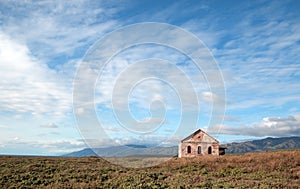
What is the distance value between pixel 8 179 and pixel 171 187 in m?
12.8

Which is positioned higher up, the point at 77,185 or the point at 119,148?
the point at 119,148

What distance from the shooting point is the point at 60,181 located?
856 inches

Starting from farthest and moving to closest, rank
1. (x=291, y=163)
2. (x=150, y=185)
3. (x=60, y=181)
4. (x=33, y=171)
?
1. (x=291, y=163)
2. (x=33, y=171)
3. (x=60, y=181)
4. (x=150, y=185)

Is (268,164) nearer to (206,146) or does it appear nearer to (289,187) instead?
(289,187)

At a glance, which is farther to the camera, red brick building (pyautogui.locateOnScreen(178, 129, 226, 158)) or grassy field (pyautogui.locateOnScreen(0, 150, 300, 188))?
red brick building (pyautogui.locateOnScreen(178, 129, 226, 158))

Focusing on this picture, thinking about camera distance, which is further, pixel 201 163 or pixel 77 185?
pixel 201 163

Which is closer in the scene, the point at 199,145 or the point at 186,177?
the point at 186,177

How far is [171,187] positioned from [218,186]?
3.30m

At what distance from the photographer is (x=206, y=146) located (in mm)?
63031

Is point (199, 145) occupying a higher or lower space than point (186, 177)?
higher

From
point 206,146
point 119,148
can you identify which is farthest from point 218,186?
point 206,146

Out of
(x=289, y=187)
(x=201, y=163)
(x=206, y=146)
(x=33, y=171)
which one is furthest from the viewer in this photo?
(x=206, y=146)

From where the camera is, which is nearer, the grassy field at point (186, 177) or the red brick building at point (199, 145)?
the grassy field at point (186, 177)

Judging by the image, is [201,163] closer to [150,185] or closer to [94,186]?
[150,185]
